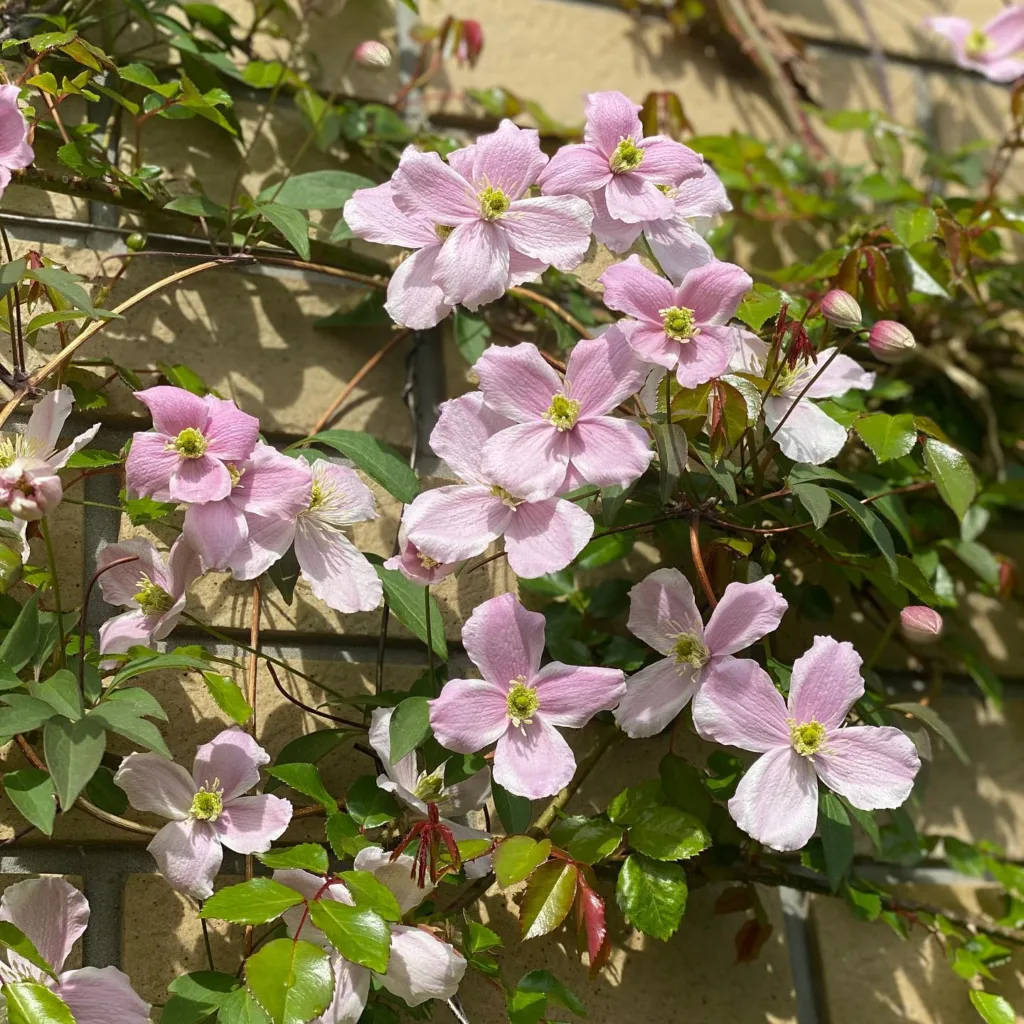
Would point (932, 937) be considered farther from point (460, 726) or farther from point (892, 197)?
point (892, 197)

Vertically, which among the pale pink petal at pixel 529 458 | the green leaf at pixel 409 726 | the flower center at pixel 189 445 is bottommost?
the green leaf at pixel 409 726

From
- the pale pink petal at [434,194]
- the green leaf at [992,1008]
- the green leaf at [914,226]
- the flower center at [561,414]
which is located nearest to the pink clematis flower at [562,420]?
the flower center at [561,414]

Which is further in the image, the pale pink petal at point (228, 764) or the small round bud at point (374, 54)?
the small round bud at point (374, 54)

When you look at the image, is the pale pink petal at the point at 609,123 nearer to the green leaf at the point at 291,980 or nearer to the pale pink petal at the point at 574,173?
the pale pink petal at the point at 574,173

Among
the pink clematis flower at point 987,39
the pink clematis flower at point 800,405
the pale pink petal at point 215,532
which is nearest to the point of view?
the pale pink petal at point 215,532

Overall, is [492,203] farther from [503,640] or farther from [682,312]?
[503,640]

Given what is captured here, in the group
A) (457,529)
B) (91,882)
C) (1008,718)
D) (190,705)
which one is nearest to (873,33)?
(1008,718)

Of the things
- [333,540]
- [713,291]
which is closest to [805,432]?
[713,291]

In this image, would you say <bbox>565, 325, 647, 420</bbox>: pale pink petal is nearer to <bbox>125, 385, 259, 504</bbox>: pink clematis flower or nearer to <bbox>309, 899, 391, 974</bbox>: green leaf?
<bbox>125, 385, 259, 504</bbox>: pink clematis flower
